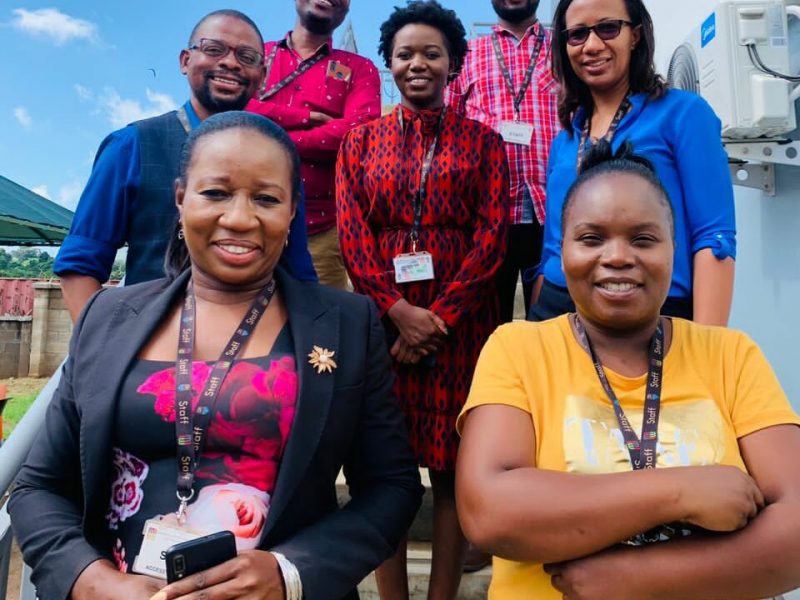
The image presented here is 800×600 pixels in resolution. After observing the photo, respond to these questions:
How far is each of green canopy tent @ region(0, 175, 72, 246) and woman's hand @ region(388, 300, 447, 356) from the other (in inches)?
455

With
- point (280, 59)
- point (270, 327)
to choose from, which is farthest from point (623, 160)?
point (280, 59)

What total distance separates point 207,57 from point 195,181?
0.92m

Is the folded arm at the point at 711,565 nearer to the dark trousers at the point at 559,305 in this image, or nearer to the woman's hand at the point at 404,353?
the dark trousers at the point at 559,305

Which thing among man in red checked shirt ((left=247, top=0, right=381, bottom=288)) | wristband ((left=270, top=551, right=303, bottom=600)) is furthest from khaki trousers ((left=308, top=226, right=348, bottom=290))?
wristband ((left=270, top=551, right=303, bottom=600))

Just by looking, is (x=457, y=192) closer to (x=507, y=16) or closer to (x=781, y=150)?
(x=507, y=16)

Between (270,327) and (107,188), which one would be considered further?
(107,188)

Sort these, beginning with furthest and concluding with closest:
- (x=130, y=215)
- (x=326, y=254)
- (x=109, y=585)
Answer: (x=326, y=254), (x=130, y=215), (x=109, y=585)

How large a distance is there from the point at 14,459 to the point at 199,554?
33.9 inches

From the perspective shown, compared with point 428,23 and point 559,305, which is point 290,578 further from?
point 428,23

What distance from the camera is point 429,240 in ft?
7.61

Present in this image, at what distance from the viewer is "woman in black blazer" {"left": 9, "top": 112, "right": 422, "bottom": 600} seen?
1.32 meters

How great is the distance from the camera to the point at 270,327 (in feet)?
5.07

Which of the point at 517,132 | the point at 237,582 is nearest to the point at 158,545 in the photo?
the point at 237,582

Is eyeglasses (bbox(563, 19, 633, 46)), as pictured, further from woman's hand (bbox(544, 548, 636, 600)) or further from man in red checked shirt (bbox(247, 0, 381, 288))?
woman's hand (bbox(544, 548, 636, 600))
